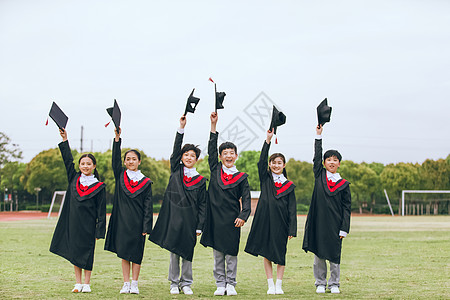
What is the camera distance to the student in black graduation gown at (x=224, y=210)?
7344 mm

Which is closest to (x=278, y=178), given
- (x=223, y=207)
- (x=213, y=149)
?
(x=223, y=207)

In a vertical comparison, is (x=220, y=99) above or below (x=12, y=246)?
above

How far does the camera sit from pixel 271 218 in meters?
7.61

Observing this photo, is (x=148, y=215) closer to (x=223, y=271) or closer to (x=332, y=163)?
(x=223, y=271)

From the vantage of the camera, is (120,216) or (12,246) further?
(12,246)

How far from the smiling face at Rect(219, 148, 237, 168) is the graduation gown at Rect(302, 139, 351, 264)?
1.09 metres

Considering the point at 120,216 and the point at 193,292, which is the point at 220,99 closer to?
the point at 120,216

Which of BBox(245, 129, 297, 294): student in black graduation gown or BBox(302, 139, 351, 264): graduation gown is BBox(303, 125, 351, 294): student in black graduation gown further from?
BBox(245, 129, 297, 294): student in black graduation gown

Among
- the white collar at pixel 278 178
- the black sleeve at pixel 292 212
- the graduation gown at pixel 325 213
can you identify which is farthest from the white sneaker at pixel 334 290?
the white collar at pixel 278 178

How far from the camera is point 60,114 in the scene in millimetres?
7730

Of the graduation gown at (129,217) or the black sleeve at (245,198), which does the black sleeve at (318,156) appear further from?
the graduation gown at (129,217)

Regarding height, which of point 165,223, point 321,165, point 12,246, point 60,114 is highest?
point 60,114

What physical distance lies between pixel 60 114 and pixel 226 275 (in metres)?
3.03

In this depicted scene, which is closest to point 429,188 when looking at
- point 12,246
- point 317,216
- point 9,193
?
point 9,193
